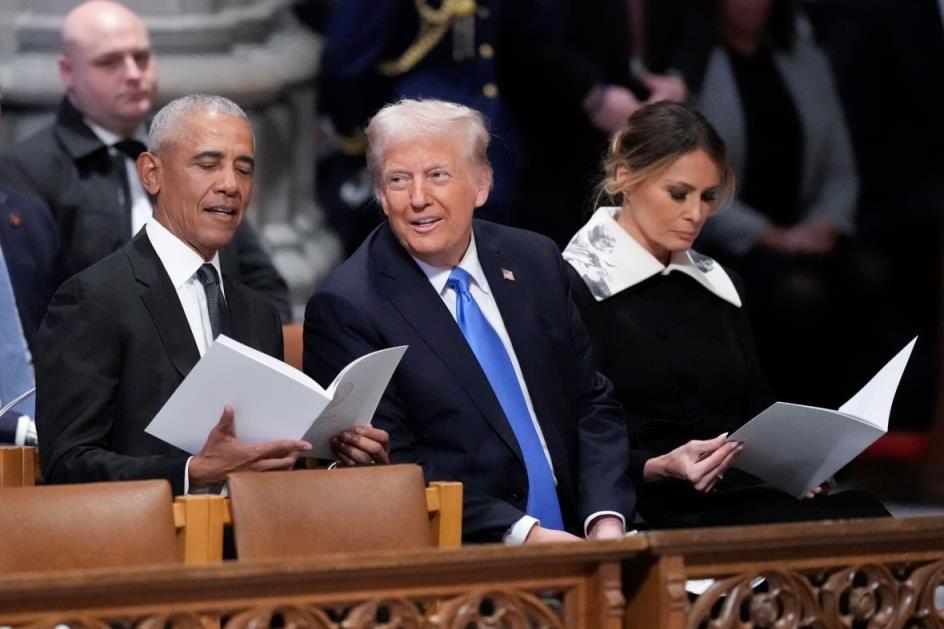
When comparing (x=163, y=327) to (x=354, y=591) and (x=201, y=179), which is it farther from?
(x=354, y=591)

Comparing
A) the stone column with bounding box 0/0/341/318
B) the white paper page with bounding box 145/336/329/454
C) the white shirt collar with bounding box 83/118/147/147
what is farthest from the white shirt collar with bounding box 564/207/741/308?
the stone column with bounding box 0/0/341/318

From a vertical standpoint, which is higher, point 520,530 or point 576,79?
point 576,79

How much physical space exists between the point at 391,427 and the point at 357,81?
9.67 feet

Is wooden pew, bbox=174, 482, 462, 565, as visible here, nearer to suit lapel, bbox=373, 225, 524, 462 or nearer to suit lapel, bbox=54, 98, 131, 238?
suit lapel, bbox=373, 225, 524, 462

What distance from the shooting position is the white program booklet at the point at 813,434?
4461mm

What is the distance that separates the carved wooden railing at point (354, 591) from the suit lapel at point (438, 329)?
0.77 meters

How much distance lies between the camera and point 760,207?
296 inches

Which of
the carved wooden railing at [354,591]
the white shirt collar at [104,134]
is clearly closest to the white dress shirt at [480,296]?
the carved wooden railing at [354,591]

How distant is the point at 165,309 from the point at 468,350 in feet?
2.19

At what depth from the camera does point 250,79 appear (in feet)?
23.9

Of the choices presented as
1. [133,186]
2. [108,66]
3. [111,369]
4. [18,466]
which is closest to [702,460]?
[111,369]

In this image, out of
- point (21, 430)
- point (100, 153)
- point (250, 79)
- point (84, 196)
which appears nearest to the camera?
point (21, 430)

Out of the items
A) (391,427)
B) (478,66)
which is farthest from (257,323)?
(478,66)

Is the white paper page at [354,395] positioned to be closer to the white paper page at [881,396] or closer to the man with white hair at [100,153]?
the white paper page at [881,396]
